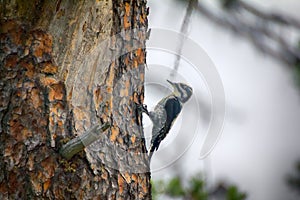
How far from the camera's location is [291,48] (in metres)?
3.86

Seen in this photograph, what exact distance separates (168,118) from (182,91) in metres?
0.13

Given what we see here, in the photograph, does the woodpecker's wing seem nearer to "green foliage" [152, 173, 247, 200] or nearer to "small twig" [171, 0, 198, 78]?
"small twig" [171, 0, 198, 78]

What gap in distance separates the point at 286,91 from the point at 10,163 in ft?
11.6

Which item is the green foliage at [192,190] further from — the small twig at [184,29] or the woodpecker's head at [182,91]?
the small twig at [184,29]

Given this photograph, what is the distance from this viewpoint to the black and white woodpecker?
7.57ft

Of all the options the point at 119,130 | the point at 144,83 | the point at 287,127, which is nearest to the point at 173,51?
the point at 144,83

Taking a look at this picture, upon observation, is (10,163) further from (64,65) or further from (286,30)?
(286,30)

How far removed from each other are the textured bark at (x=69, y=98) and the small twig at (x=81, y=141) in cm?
3

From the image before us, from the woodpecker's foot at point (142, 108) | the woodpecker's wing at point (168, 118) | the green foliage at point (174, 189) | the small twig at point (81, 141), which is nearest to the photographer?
the small twig at point (81, 141)

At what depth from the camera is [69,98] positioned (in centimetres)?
188

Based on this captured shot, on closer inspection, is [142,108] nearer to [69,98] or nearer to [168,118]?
[69,98]

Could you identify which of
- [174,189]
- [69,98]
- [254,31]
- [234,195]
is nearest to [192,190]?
[174,189]

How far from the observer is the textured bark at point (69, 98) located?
182 centimetres

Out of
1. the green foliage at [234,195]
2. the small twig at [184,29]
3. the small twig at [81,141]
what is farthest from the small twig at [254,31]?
the small twig at [81,141]
